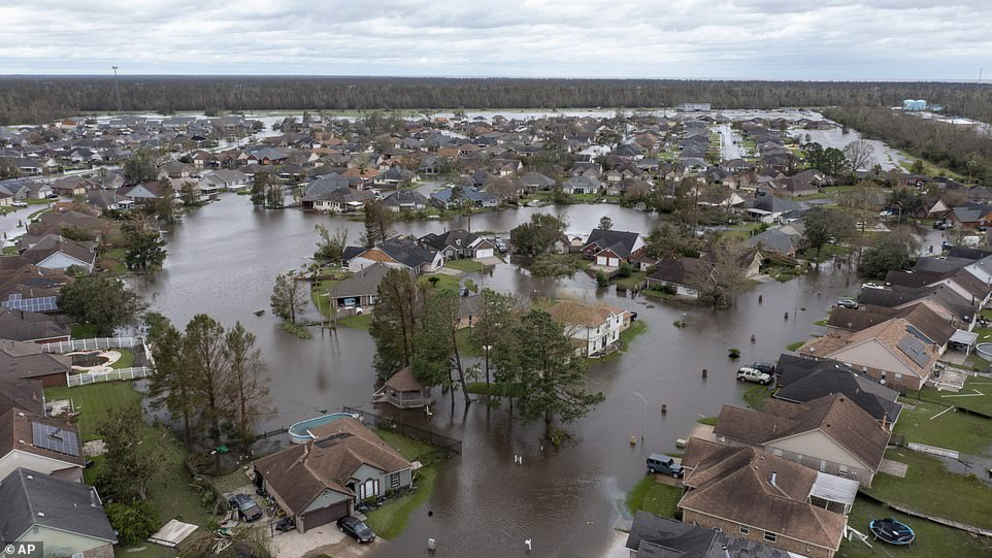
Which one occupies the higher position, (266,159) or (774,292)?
(266,159)

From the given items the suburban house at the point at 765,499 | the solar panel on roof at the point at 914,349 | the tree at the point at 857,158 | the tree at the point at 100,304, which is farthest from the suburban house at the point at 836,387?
the tree at the point at 857,158

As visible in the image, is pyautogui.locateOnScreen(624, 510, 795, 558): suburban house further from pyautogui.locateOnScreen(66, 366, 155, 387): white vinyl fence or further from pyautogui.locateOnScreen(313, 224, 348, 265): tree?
pyautogui.locateOnScreen(313, 224, 348, 265): tree

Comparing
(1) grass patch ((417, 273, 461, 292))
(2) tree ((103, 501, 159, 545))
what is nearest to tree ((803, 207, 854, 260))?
(1) grass patch ((417, 273, 461, 292))

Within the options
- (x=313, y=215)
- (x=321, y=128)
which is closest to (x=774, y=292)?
(x=313, y=215)

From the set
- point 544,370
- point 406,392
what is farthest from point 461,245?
point 544,370

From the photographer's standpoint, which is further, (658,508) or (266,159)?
(266,159)

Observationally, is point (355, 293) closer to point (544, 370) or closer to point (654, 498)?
point (544, 370)

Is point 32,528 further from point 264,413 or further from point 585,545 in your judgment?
point 585,545

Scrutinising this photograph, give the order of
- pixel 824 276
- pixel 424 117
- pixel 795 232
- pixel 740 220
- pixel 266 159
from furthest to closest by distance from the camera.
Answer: pixel 424 117, pixel 266 159, pixel 740 220, pixel 795 232, pixel 824 276
